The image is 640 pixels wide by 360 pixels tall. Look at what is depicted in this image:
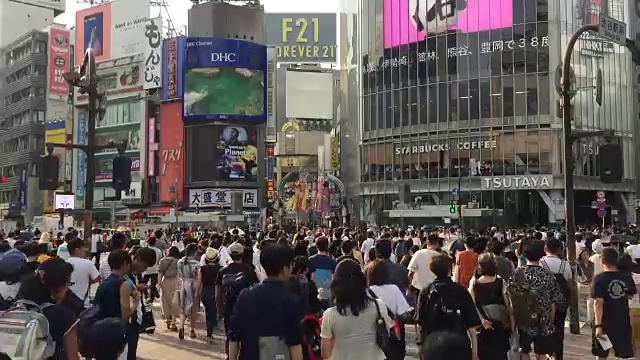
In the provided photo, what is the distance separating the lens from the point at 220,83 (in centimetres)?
6869

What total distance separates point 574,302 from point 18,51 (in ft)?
299

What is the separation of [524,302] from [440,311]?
1672 mm

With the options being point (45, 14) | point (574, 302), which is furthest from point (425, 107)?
point (45, 14)

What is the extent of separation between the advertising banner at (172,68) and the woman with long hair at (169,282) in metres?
59.4

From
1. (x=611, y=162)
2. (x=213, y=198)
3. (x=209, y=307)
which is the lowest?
(x=209, y=307)

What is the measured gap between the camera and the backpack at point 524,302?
22.5 ft

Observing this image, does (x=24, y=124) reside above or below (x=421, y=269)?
above

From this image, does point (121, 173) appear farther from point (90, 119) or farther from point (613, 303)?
point (613, 303)

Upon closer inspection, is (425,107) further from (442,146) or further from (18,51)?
(18,51)

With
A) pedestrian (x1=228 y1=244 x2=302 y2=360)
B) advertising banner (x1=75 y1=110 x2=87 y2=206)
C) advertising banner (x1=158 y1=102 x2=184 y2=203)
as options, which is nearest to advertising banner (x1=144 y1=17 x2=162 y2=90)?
advertising banner (x1=158 y1=102 x2=184 y2=203)

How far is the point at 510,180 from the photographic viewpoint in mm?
47344

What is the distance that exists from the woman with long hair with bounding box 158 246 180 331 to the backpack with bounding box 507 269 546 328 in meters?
7.21

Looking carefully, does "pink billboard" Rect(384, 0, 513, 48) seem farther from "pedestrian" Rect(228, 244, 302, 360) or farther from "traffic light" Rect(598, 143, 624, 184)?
"pedestrian" Rect(228, 244, 302, 360)

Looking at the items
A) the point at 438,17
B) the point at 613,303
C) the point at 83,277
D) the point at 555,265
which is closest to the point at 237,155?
the point at 438,17
